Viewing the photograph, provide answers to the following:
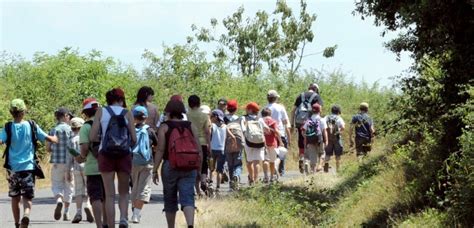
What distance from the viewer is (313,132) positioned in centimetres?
2400

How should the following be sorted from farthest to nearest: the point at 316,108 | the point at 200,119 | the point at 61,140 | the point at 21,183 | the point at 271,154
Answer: the point at 316,108 < the point at 271,154 < the point at 200,119 < the point at 61,140 < the point at 21,183

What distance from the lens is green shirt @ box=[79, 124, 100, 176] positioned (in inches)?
559

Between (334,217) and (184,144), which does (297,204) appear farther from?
(184,144)

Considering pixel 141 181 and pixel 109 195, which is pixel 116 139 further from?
pixel 141 181

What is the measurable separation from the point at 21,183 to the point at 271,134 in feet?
28.8

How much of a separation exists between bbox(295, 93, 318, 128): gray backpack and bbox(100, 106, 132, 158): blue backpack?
11228 millimetres

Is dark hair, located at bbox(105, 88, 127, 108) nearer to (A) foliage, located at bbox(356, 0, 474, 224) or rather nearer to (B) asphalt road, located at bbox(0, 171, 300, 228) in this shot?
(B) asphalt road, located at bbox(0, 171, 300, 228)

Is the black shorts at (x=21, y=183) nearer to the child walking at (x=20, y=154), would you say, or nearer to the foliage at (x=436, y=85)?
the child walking at (x=20, y=154)

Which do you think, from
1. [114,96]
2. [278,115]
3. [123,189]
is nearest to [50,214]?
[123,189]

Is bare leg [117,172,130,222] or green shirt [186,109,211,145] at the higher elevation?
green shirt [186,109,211,145]

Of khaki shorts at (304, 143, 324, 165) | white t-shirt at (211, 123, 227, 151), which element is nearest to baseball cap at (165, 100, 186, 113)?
white t-shirt at (211, 123, 227, 151)

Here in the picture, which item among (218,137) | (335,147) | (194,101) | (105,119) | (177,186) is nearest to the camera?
(105,119)

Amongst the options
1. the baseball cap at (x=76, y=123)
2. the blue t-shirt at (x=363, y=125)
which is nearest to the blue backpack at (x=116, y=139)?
the baseball cap at (x=76, y=123)

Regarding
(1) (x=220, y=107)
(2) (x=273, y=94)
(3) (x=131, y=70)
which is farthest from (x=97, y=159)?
(3) (x=131, y=70)
